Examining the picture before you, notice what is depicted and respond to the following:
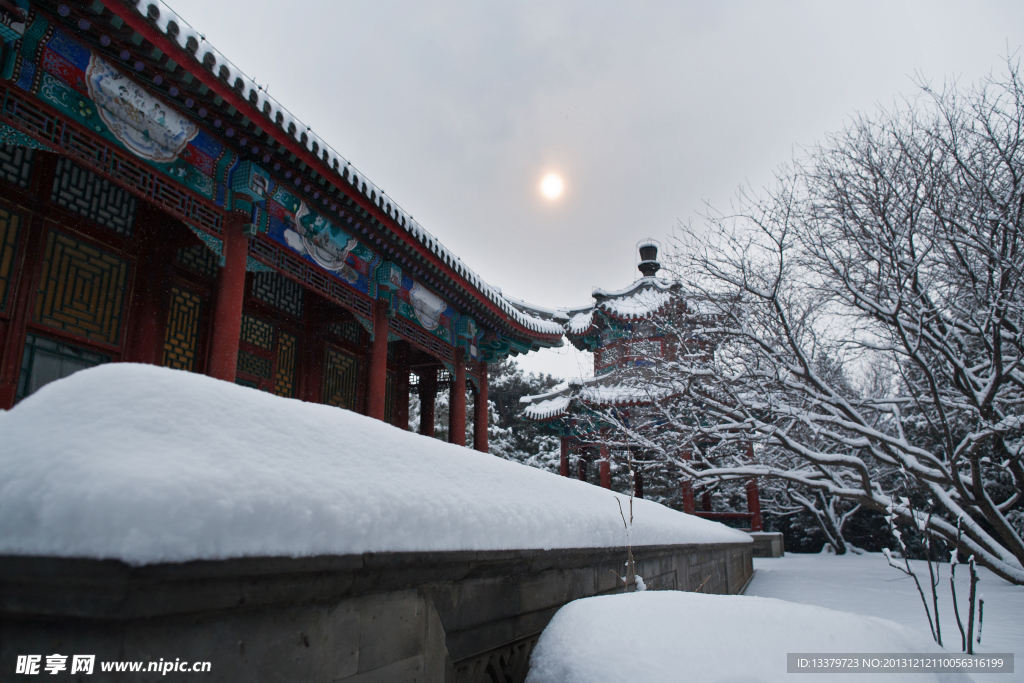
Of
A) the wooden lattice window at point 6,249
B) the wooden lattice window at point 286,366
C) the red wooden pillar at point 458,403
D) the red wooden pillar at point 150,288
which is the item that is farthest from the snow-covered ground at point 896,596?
the wooden lattice window at point 286,366

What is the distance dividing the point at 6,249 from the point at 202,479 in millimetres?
4588

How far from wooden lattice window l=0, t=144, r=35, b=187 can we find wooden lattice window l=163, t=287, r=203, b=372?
1389 millimetres

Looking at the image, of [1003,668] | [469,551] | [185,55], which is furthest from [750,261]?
[469,551]

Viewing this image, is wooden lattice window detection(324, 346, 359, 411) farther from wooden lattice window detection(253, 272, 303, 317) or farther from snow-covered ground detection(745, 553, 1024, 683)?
snow-covered ground detection(745, 553, 1024, 683)

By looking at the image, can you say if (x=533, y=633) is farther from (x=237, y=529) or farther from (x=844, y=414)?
(x=844, y=414)

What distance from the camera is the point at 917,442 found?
555 inches

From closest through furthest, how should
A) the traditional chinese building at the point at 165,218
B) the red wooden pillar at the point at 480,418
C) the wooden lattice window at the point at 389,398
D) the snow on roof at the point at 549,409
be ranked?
the traditional chinese building at the point at 165,218 → the wooden lattice window at the point at 389,398 → the red wooden pillar at the point at 480,418 → the snow on roof at the point at 549,409

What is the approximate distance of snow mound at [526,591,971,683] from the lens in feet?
4.78

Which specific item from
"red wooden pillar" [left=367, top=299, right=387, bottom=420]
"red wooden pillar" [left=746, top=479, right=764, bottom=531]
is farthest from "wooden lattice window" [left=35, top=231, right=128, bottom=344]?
"red wooden pillar" [left=746, top=479, right=764, bottom=531]

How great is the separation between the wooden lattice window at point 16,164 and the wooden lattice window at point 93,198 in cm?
19

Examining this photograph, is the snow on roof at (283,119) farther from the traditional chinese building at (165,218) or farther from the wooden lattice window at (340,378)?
the wooden lattice window at (340,378)

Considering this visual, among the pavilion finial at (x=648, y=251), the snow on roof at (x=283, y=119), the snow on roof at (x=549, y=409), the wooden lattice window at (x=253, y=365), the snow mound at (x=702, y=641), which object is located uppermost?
the pavilion finial at (x=648, y=251)

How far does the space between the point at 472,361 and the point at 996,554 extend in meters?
7.14

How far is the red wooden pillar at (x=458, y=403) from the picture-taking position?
28.7 feet
